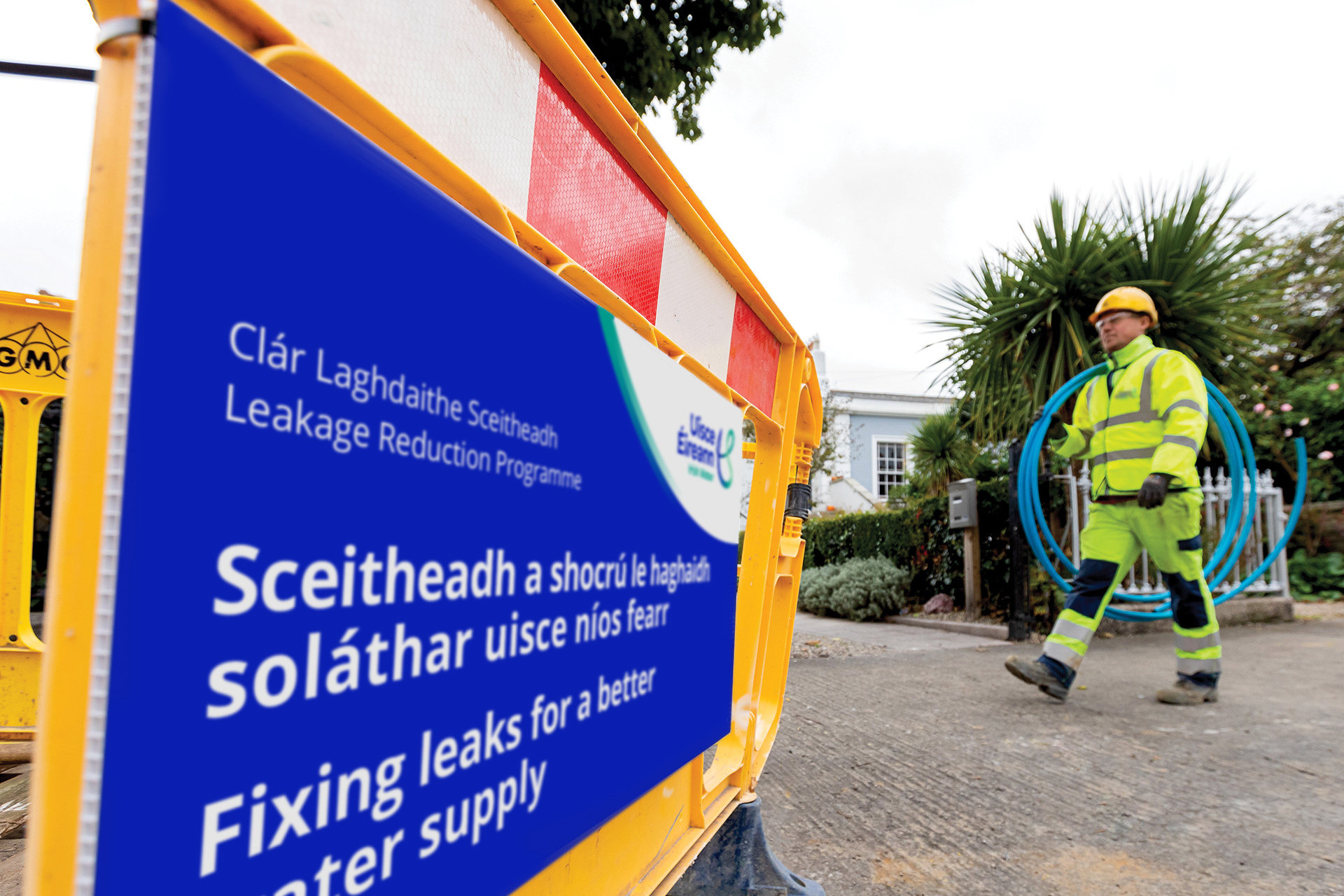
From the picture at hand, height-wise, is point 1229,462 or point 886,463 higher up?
point 886,463

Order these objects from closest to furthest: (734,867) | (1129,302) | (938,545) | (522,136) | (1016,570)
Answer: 1. (522,136)
2. (734,867)
3. (1129,302)
4. (1016,570)
5. (938,545)

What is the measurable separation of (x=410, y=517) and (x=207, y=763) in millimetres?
249

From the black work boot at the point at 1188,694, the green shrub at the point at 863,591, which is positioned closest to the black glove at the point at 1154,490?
the black work boot at the point at 1188,694

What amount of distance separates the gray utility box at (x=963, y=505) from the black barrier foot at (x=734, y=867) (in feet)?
19.4

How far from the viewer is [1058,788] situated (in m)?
2.86

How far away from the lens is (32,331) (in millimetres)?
3863

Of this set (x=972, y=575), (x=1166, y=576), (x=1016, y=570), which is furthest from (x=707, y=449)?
(x=972, y=575)

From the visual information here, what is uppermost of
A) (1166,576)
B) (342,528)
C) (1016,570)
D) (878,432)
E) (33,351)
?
(878,432)

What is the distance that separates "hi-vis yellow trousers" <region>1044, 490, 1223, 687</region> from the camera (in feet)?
13.7

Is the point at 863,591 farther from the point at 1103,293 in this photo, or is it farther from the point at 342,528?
the point at 342,528

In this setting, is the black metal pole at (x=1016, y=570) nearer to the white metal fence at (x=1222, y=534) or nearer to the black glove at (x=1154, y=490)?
the white metal fence at (x=1222, y=534)

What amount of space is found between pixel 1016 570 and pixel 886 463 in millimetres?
21345

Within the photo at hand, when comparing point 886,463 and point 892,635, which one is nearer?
point 892,635

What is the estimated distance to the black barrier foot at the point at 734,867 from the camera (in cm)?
178
